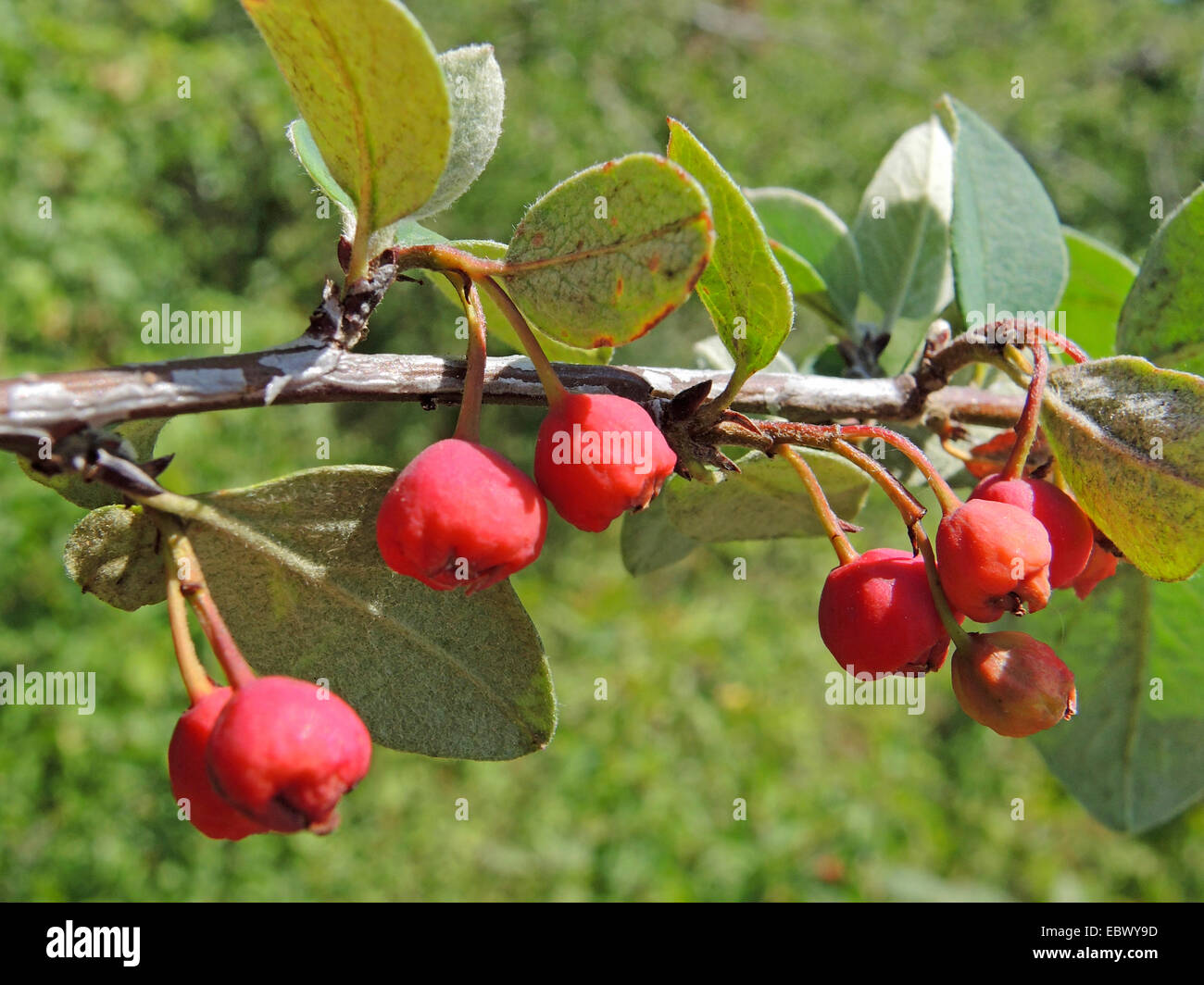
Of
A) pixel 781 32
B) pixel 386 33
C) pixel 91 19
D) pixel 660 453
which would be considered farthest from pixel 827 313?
pixel 781 32

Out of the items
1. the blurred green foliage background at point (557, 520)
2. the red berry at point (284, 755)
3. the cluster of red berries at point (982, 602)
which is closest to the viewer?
the red berry at point (284, 755)

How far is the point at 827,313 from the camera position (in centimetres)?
108

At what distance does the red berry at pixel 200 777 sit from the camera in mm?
524

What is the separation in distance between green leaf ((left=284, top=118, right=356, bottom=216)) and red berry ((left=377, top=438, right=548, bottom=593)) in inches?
8.2

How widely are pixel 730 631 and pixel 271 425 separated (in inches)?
87.0

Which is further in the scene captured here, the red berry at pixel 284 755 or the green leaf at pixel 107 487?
the green leaf at pixel 107 487

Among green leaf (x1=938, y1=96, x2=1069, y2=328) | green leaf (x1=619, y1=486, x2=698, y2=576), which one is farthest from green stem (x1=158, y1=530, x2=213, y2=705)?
green leaf (x1=938, y1=96, x2=1069, y2=328)

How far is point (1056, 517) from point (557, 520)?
4806 millimetres

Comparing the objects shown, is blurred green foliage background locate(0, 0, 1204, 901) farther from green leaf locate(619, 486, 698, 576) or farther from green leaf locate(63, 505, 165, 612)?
green leaf locate(63, 505, 165, 612)

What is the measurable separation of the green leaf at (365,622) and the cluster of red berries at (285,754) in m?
0.10

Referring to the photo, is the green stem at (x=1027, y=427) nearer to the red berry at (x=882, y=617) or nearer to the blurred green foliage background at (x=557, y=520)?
the red berry at (x=882, y=617)

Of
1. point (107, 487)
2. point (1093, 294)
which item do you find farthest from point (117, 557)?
point (1093, 294)

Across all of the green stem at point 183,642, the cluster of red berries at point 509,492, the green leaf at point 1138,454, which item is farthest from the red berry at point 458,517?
the green leaf at point 1138,454

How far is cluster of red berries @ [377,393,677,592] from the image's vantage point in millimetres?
505
